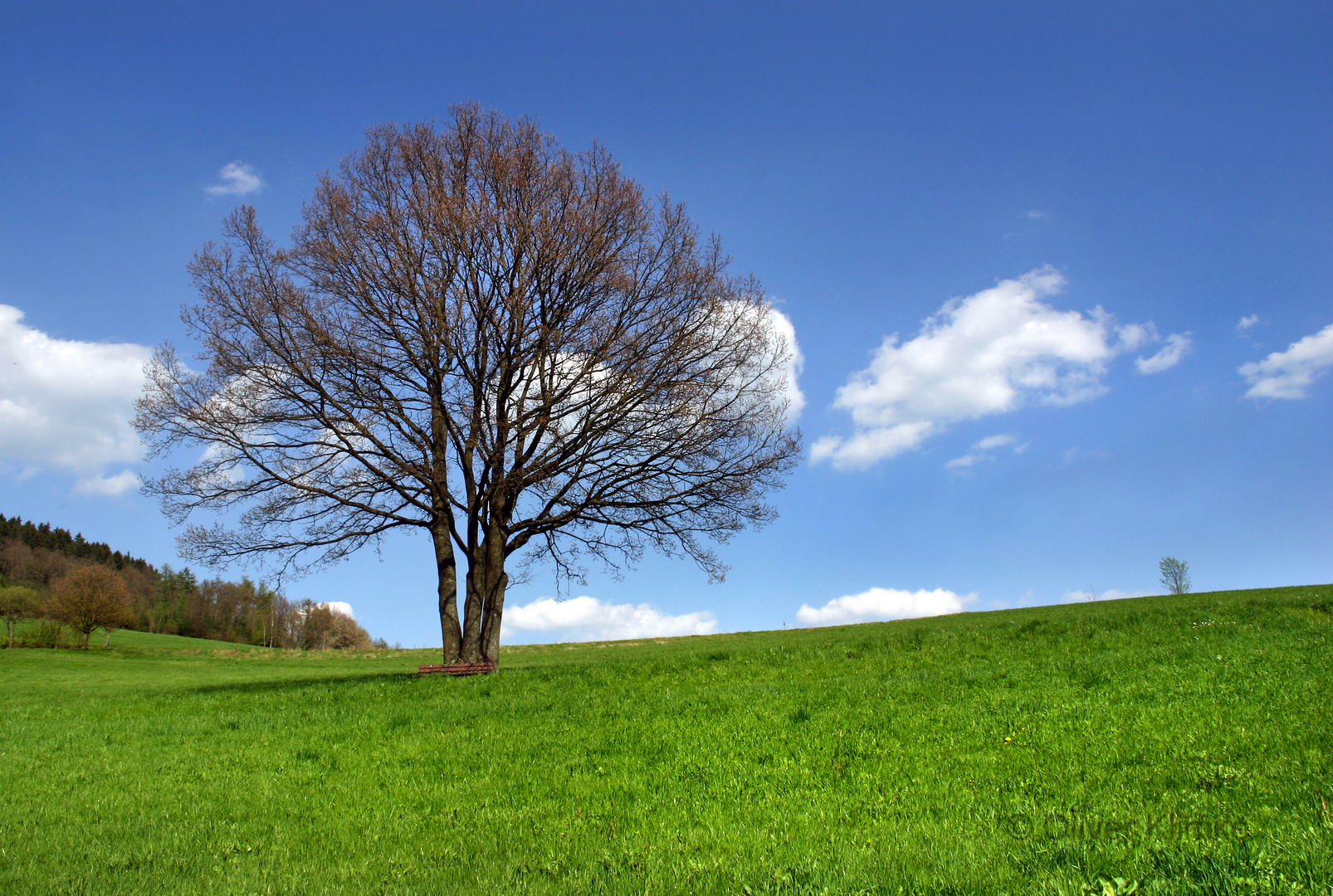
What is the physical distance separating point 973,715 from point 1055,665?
4.72 m

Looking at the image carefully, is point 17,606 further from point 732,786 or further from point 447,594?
point 732,786

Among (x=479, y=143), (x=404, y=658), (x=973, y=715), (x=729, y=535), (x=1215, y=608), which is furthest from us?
(x=404, y=658)

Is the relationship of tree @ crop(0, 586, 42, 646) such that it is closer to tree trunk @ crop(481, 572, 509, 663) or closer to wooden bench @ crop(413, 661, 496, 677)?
wooden bench @ crop(413, 661, 496, 677)

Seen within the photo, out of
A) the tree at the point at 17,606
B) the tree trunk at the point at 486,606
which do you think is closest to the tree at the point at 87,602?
the tree at the point at 17,606

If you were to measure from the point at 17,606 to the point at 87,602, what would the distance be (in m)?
11.0

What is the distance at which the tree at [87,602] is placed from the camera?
5941cm

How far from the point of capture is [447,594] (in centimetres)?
2017

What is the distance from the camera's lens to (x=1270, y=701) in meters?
9.63

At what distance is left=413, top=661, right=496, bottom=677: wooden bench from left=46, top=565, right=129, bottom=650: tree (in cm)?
5519

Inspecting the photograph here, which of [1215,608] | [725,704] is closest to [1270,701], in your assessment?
[725,704]

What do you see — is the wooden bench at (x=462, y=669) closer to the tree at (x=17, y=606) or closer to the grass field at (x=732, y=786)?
the grass field at (x=732, y=786)

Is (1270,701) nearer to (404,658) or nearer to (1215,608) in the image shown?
(1215,608)

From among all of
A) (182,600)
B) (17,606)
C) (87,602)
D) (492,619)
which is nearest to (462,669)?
(492,619)

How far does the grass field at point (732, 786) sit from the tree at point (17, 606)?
63.0 m
